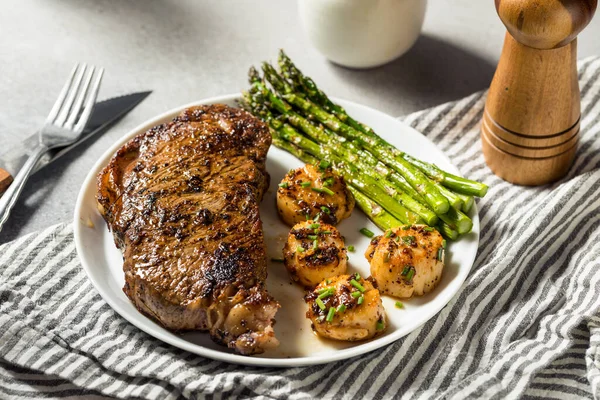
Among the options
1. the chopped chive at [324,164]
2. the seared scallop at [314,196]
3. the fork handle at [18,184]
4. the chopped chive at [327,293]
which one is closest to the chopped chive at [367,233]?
the seared scallop at [314,196]

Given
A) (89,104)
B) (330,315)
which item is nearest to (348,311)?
(330,315)

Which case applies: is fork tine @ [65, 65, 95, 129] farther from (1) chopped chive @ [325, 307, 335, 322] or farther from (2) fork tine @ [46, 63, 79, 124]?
(1) chopped chive @ [325, 307, 335, 322]

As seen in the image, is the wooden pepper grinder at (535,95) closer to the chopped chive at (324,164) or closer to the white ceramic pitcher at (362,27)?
the white ceramic pitcher at (362,27)

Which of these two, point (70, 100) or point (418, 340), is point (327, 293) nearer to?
point (418, 340)

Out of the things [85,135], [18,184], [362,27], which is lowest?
[18,184]

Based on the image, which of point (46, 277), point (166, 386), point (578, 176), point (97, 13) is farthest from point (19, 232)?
point (578, 176)

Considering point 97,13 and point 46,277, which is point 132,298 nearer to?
point 46,277
